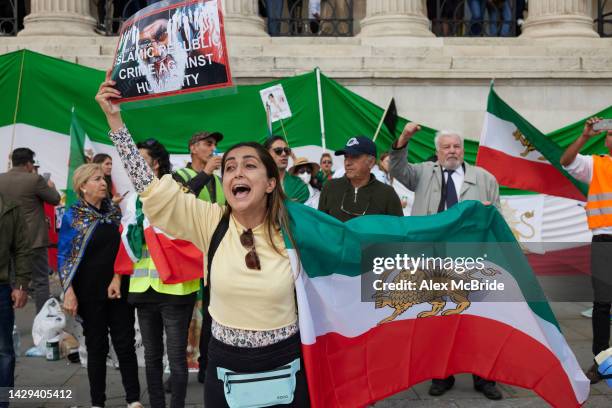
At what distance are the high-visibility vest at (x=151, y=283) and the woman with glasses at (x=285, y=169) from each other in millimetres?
1386

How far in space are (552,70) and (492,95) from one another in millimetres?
5526

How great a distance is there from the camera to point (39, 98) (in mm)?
10125

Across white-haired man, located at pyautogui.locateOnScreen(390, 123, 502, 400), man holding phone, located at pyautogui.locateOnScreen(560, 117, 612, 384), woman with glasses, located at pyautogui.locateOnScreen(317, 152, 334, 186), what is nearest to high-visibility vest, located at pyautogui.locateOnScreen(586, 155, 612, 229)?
man holding phone, located at pyautogui.locateOnScreen(560, 117, 612, 384)

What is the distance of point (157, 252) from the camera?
491 centimetres

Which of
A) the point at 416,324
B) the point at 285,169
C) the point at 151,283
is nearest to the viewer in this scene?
the point at 416,324

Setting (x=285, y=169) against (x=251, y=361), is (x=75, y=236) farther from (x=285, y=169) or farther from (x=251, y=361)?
(x=251, y=361)

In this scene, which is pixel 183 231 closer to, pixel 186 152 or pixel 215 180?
pixel 215 180

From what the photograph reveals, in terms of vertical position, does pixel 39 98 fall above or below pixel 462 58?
below

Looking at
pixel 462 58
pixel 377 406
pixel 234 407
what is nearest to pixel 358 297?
pixel 234 407

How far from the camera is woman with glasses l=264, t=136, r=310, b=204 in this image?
20.2ft

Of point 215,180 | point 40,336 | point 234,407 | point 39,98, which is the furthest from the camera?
point 39,98

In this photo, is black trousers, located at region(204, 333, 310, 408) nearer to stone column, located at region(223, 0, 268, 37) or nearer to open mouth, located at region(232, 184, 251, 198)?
open mouth, located at region(232, 184, 251, 198)

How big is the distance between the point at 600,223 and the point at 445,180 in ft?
4.78

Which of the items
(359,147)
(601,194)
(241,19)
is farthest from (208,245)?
(241,19)
